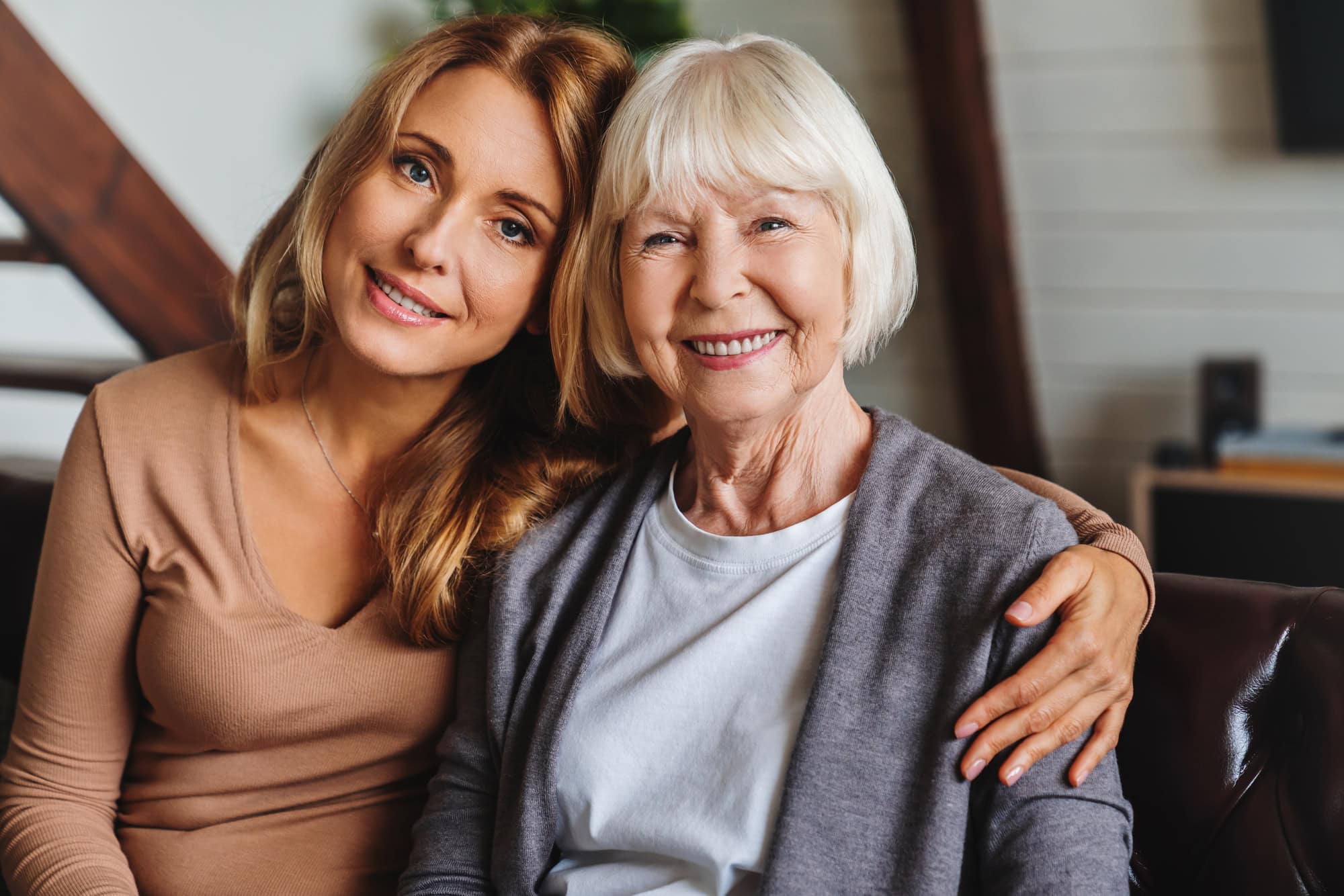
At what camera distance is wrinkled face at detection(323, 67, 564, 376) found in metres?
1.36

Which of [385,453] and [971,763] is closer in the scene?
[971,763]

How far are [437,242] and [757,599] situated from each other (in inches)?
20.8

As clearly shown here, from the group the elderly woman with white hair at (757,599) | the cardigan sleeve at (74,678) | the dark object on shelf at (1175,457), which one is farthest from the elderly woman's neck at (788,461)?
the dark object on shelf at (1175,457)

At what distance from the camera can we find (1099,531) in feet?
3.84

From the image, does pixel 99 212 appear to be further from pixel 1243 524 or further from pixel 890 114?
pixel 1243 524

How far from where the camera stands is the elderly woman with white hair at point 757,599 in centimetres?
107

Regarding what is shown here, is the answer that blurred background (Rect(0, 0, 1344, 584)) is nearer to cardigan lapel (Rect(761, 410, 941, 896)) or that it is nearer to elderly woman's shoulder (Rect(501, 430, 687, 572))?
elderly woman's shoulder (Rect(501, 430, 687, 572))

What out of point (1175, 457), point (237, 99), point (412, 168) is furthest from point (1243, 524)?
point (237, 99)

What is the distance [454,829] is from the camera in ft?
4.37

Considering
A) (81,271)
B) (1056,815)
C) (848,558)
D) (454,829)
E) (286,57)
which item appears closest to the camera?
(1056,815)

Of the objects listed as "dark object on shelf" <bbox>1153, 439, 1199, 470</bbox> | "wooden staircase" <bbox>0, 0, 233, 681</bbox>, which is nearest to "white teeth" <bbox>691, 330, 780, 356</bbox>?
"wooden staircase" <bbox>0, 0, 233, 681</bbox>

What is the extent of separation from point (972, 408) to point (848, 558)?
8.74 feet

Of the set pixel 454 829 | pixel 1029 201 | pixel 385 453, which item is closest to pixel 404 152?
pixel 385 453

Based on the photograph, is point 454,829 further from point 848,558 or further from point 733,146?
point 733,146
